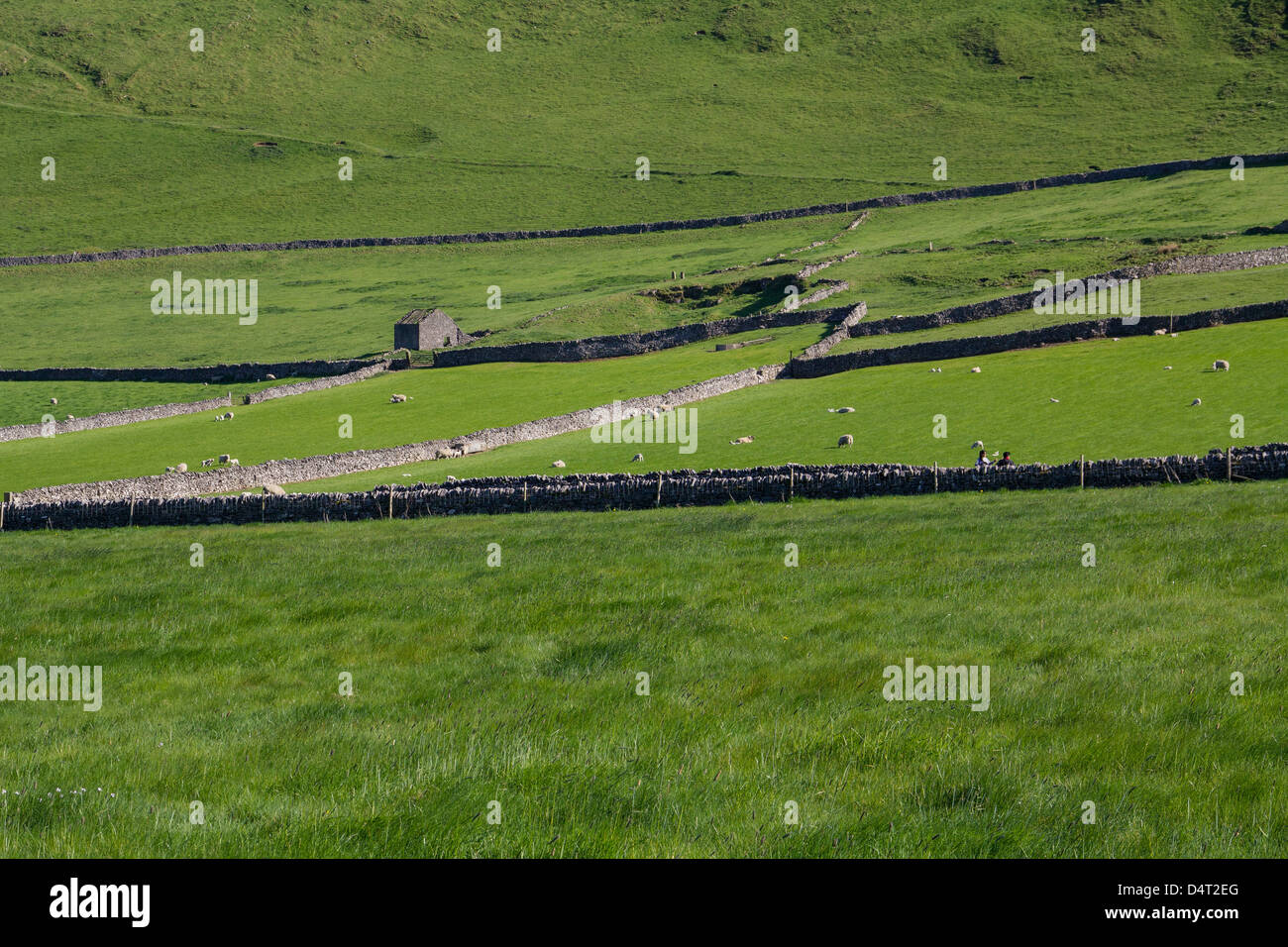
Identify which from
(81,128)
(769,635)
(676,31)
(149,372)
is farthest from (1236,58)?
(769,635)

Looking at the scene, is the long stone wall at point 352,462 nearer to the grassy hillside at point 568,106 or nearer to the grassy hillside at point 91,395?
the grassy hillside at point 91,395

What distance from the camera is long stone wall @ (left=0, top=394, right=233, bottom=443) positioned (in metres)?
56.9

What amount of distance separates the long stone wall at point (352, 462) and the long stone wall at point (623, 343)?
14.0 metres

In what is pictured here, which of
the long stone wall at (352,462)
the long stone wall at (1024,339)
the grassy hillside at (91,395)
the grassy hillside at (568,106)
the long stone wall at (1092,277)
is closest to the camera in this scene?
the long stone wall at (352,462)

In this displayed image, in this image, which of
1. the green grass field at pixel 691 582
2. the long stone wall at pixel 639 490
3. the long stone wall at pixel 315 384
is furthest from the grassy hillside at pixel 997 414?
the long stone wall at pixel 315 384

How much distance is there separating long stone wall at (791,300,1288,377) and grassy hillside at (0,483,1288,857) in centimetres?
3047

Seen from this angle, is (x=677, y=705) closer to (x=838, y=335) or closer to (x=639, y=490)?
(x=639, y=490)

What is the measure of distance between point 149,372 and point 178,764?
74.6m

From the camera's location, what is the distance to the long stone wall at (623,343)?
66.2 metres

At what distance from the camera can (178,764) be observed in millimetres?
8891

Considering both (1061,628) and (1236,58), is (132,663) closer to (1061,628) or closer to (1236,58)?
(1061,628)

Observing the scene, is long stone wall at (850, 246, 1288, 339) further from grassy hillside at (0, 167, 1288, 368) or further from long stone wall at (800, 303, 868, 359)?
grassy hillside at (0, 167, 1288, 368)

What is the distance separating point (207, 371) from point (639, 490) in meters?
53.5

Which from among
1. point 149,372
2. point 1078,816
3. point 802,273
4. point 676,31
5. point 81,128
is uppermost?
point 676,31
